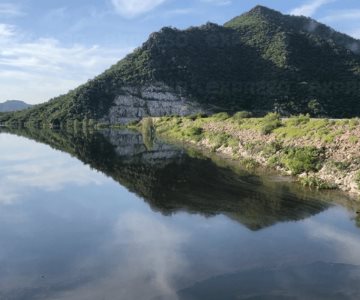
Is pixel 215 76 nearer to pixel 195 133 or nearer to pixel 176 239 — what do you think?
pixel 195 133

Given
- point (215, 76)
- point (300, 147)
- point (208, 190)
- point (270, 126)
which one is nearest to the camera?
point (208, 190)

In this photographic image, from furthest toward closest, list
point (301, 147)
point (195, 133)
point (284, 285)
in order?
point (195, 133) < point (301, 147) < point (284, 285)

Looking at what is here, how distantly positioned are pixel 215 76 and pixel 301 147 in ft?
434

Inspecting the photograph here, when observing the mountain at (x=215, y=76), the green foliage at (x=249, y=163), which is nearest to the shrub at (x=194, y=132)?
the green foliage at (x=249, y=163)

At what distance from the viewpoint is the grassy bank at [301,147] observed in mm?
30391

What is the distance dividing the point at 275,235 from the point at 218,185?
11994 millimetres

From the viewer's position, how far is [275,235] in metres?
20.1

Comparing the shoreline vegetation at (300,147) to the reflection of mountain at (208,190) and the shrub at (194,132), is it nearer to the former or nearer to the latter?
the reflection of mountain at (208,190)

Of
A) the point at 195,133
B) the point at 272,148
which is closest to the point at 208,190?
the point at 272,148

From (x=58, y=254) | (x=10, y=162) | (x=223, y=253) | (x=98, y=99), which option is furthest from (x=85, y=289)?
(x=98, y=99)

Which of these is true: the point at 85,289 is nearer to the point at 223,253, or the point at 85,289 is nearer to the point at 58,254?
the point at 58,254

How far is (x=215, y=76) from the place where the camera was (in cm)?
16712

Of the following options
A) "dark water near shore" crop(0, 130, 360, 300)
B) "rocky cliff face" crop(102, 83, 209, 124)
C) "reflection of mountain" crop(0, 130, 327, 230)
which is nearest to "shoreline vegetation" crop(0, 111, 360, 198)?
"dark water near shore" crop(0, 130, 360, 300)

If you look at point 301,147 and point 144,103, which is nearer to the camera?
point 301,147
